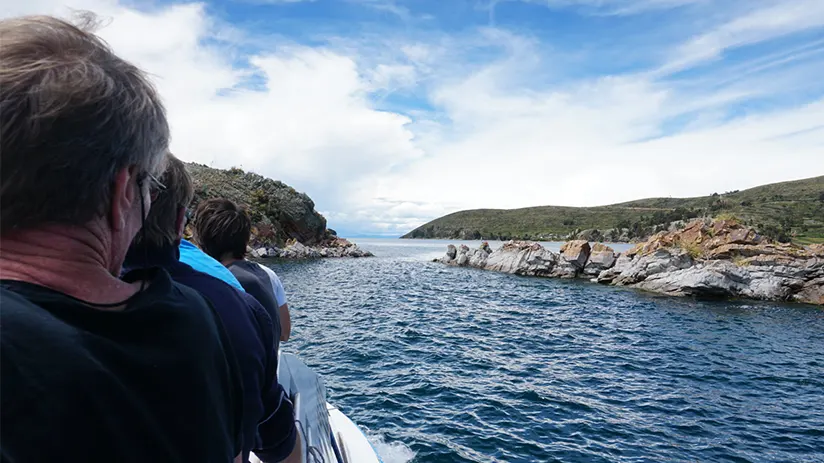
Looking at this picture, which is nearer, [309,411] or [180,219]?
[180,219]

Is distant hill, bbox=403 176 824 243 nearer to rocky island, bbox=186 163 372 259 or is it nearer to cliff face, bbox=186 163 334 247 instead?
rocky island, bbox=186 163 372 259

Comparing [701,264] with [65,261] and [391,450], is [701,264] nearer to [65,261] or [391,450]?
[391,450]

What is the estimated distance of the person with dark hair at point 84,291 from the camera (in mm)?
874

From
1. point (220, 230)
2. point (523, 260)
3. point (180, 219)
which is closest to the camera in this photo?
point (180, 219)

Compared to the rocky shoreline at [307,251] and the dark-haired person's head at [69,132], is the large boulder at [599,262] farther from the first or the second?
the dark-haired person's head at [69,132]

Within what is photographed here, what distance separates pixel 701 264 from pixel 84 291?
3642 centimetres

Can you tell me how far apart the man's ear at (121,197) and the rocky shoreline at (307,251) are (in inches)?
2020

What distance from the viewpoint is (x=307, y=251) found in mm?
59750

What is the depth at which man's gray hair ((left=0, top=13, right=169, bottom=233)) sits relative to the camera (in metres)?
0.96

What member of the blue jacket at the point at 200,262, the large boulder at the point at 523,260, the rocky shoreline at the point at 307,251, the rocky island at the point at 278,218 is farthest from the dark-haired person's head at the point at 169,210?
the rocky island at the point at 278,218

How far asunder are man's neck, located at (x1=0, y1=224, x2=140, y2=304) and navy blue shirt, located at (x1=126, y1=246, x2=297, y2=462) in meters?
0.53

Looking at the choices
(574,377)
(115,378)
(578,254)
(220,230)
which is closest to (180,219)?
(115,378)

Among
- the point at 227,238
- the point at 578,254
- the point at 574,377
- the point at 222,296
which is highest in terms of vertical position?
the point at 227,238

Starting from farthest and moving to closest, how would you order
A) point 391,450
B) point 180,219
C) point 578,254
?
point 578,254 < point 391,450 < point 180,219
